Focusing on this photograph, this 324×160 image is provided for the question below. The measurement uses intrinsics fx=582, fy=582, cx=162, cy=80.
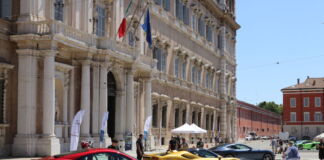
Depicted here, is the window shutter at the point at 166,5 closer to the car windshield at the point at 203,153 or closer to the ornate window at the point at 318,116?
the car windshield at the point at 203,153

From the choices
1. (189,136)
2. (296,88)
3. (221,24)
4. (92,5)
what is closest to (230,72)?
(221,24)

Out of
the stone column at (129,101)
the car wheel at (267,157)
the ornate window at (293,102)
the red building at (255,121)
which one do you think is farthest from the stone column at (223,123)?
the ornate window at (293,102)

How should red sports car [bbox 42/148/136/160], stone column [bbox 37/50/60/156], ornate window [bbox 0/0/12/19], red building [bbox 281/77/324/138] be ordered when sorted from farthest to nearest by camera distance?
red building [bbox 281/77/324/138] → ornate window [bbox 0/0/12/19] → stone column [bbox 37/50/60/156] → red sports car [bbox 42/148/136/160]

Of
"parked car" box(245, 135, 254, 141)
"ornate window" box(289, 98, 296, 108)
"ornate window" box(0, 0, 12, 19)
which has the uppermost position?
"ornate window" box(0, 0, 12, 19)

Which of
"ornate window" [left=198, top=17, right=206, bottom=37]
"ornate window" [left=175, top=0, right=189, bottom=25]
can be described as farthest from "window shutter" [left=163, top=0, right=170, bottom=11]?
"ornate window" [left=198, top=17, right=206, bottom=37]

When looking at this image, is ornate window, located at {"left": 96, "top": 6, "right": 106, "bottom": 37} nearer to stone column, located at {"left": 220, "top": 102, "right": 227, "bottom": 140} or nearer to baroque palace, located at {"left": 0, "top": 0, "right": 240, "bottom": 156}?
baroque palace, located at {"left": 0, "top": 0, "right": 240, "bottom": 156}

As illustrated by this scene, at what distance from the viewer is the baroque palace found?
28047 millimetres

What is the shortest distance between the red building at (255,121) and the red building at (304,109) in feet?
23.7

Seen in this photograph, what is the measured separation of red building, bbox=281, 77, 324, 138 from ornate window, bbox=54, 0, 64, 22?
78258mm

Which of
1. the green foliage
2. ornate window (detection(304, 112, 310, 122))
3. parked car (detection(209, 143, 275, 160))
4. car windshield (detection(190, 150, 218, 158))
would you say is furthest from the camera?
the green foliage

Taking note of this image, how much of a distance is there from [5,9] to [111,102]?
36.6ft

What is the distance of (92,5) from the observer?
111 ft

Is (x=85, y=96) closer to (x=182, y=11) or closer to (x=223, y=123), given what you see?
(x=182, y=11)

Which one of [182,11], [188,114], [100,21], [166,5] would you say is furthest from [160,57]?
[100,21]
